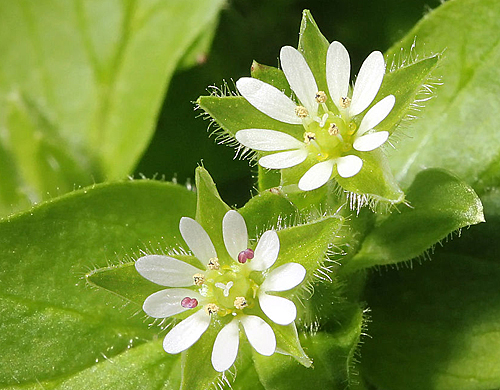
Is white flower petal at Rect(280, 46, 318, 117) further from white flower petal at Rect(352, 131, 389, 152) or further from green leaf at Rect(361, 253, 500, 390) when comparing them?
green leaf at Rect(361, 253, 500, 390)

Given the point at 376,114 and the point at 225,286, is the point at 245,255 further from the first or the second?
the point at 376,114

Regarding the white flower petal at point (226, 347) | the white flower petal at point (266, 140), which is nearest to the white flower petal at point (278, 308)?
the white flower petal at point (226, 347)

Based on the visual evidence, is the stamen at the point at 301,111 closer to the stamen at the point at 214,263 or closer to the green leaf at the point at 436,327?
the stamen at the point at 214,263

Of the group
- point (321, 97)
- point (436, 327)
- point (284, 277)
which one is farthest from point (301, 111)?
point (436, 327)

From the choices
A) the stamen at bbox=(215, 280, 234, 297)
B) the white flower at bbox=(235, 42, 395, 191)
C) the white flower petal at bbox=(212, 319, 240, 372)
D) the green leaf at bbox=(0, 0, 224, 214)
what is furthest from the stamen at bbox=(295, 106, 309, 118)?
the green leaf at bbox=(0, 0, 224, 214)

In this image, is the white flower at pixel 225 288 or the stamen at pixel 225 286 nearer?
the white flower at pixel 225 288

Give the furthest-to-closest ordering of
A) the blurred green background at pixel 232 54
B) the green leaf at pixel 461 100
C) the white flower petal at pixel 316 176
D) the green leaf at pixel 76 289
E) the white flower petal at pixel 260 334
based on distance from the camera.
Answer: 1. the blurred green background at pixel 232 54
2. the green leaf at pixel 461 100
3. the green leaf at pixel 76 289
4. the white flower petal at pixel 316 176
5. the white flower petal at pixel 260 334
